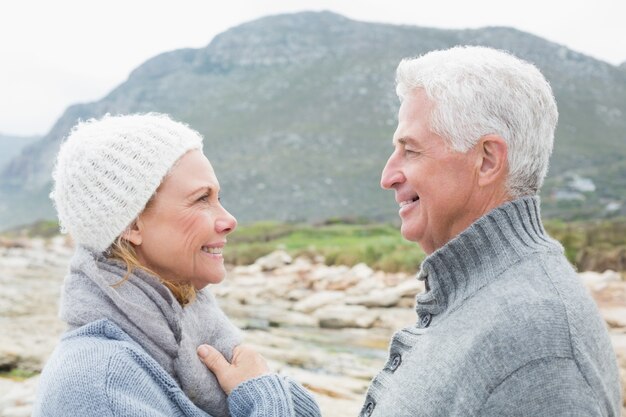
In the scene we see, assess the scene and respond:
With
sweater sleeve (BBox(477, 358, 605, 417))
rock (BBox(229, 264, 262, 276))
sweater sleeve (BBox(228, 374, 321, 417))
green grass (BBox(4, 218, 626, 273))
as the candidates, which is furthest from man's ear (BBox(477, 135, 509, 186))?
rock (BBox(229, 264, 262, 276))

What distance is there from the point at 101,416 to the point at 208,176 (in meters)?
0.91

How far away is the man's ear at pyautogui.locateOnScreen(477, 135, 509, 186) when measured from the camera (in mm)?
2338

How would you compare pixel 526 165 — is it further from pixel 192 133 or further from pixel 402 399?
pixel 192 133

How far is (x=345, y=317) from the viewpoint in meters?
14.3

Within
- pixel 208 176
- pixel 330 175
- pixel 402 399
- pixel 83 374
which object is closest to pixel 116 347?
pixel 83 374

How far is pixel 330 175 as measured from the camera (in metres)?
78.4

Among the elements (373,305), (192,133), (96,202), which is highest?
(192,133)

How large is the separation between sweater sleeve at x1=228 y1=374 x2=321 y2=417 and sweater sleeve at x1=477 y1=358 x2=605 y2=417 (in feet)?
2.40

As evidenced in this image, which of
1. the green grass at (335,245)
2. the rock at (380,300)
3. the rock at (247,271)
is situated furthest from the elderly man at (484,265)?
the rock at (247,271)

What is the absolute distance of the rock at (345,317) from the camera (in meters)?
14.0

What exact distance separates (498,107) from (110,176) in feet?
4.30

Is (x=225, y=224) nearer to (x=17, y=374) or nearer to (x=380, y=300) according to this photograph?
(x=17, y=374)

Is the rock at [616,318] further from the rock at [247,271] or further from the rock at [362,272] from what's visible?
the rock at [247,271]

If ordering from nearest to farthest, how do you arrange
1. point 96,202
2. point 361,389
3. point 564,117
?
point 96,202
point 361,389
point 564,117
